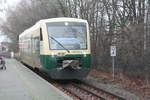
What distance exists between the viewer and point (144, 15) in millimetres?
21297

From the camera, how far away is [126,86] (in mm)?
17656

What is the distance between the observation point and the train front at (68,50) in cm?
1898

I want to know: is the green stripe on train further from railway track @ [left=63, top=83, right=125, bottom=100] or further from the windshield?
railway track @ [left=63, top=83, right=125, bottom=100]

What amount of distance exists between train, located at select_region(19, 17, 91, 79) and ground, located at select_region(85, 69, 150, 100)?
144 centimetres

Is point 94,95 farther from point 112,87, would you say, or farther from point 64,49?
point 64,49

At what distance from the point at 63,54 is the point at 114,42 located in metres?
5.51

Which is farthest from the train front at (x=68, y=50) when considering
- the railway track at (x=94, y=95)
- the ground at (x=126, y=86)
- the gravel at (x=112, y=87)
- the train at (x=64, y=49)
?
the ground at (x=126, y=86)

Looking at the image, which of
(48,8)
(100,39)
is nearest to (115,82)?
(100,39)

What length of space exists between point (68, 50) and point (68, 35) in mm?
912

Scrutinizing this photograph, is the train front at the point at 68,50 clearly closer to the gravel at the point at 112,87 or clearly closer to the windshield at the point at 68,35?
the windshield at the point at 68,35

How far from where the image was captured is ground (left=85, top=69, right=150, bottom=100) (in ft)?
48.6

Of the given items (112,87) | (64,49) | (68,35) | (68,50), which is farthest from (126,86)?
(68,35)

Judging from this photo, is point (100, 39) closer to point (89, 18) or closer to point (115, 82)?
point (89, 18)

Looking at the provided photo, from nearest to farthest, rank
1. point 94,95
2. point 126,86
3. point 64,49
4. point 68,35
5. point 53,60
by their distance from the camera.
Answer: point 94,95, point 126,86, point 53,60, point 64,49, point 68,35
